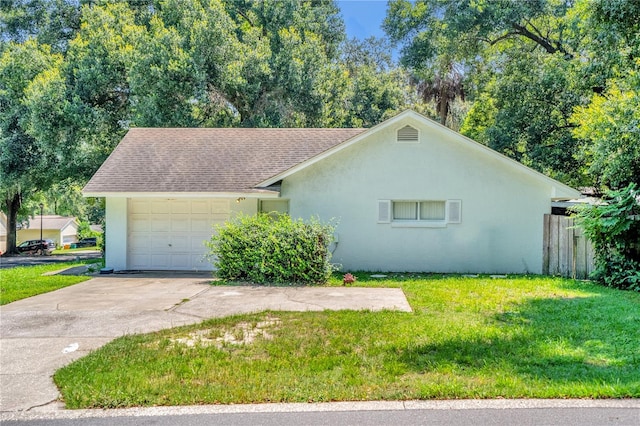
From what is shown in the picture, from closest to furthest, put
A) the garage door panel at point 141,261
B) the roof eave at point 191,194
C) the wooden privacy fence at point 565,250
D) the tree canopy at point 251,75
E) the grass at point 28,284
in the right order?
the grass at point 28,284 < the wooden privacy fence at point 565,250 < the roof eave at point 191,194 < the garage door panel at point 141,261 < the tree canopy at point 251,75

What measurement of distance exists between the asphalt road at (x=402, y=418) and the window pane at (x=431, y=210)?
9205mm

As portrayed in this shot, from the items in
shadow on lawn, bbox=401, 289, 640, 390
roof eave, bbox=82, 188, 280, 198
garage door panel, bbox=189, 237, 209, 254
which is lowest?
shadow on lawn, bbox=401, 289, 640, 390

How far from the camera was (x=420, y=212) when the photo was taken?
13.0 meters

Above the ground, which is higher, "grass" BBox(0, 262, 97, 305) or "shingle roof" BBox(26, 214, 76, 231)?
"shingle roof" BBox(26, 214, 76, 231)

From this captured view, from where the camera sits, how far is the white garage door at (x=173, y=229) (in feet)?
45.2

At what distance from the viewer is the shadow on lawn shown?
474 cm

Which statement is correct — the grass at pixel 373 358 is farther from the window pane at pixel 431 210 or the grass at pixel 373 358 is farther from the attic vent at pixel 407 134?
the attic vent at pixel 407 134

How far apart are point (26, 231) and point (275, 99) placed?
5661 cm

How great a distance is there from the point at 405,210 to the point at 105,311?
8.35m

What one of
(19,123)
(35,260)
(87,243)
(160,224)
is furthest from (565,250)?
(87,243)

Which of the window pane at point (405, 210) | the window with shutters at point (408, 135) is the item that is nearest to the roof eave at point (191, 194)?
the window pane at point (405, 210)

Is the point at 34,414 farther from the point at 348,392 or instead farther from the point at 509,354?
the point at 509,354

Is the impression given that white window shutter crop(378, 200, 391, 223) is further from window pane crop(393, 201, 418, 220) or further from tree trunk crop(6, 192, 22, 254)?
tree trunk crop(6, 192, 22, 254)

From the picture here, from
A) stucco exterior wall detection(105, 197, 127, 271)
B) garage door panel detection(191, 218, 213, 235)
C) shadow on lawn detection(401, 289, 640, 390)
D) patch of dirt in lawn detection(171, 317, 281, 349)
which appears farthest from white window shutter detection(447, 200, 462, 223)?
stucco exterior wall detection(105, 197, 127, 271)
